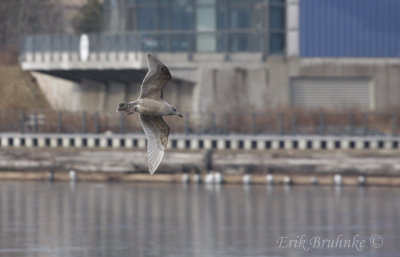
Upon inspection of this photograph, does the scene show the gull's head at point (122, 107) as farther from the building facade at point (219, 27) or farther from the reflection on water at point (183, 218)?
the building facade at point (219, 27)

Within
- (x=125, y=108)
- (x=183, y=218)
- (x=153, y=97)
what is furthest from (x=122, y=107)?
(x=183, y=218)

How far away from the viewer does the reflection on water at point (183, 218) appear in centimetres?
4303

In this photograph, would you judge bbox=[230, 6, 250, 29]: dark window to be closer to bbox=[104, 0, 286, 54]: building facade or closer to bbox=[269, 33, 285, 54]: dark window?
bbox=[104, 0, 286, 54]: building facade

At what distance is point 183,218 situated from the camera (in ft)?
169

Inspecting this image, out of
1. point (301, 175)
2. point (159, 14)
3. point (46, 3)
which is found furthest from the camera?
point (46, 3)

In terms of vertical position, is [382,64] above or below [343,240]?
above

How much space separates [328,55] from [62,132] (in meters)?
16.3

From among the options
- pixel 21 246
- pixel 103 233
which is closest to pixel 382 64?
pixel 103 233

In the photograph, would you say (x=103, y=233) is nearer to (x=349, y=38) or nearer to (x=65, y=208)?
(x=65, y=208)

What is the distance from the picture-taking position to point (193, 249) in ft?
140

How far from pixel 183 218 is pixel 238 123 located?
17.7 meters

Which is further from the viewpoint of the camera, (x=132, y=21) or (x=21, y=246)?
(x=132, y=21)
